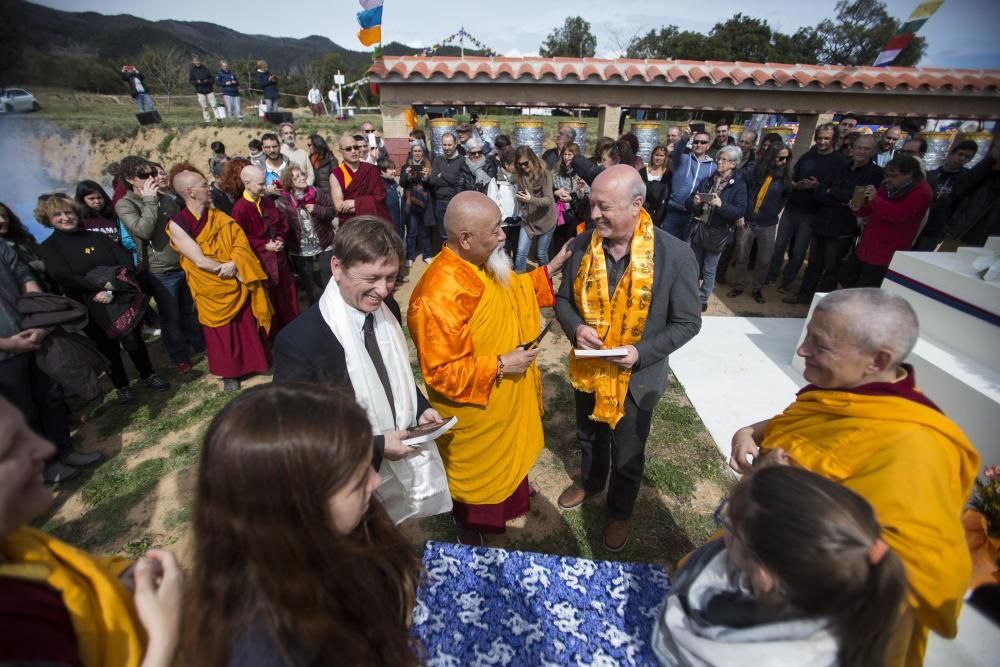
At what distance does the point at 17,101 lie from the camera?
16.6m

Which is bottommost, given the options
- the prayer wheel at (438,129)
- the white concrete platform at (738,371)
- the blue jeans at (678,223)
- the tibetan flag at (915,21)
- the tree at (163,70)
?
the white concrete platform at (738,371)

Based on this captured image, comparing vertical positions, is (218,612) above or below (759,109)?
below

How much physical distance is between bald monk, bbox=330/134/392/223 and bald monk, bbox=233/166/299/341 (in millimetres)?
925

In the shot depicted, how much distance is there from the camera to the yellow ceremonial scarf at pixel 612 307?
2.21 metres

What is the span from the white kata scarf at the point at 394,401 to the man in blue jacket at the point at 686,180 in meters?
4.52

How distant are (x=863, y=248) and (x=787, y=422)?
193 inches

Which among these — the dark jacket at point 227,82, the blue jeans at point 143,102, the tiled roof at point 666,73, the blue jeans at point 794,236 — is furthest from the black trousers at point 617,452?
the blue jeans at point 143,102

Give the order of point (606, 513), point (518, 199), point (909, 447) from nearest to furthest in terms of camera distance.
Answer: point (909, 447) < point (606, 513) < point (518, 199)

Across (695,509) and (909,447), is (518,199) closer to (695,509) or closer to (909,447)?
(695,509)

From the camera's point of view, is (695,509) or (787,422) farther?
(695,509)

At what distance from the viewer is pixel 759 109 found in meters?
7.43

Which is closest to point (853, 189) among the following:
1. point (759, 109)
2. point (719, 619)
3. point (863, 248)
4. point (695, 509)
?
point (863, 248)

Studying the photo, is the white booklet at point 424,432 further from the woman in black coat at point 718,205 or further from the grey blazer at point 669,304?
the woman in black coat at point 718,205

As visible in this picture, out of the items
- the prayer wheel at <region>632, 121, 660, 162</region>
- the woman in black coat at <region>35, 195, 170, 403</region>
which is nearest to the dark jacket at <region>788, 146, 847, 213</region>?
the prayer wheel at <region>632, 121, 660, 162</region>
